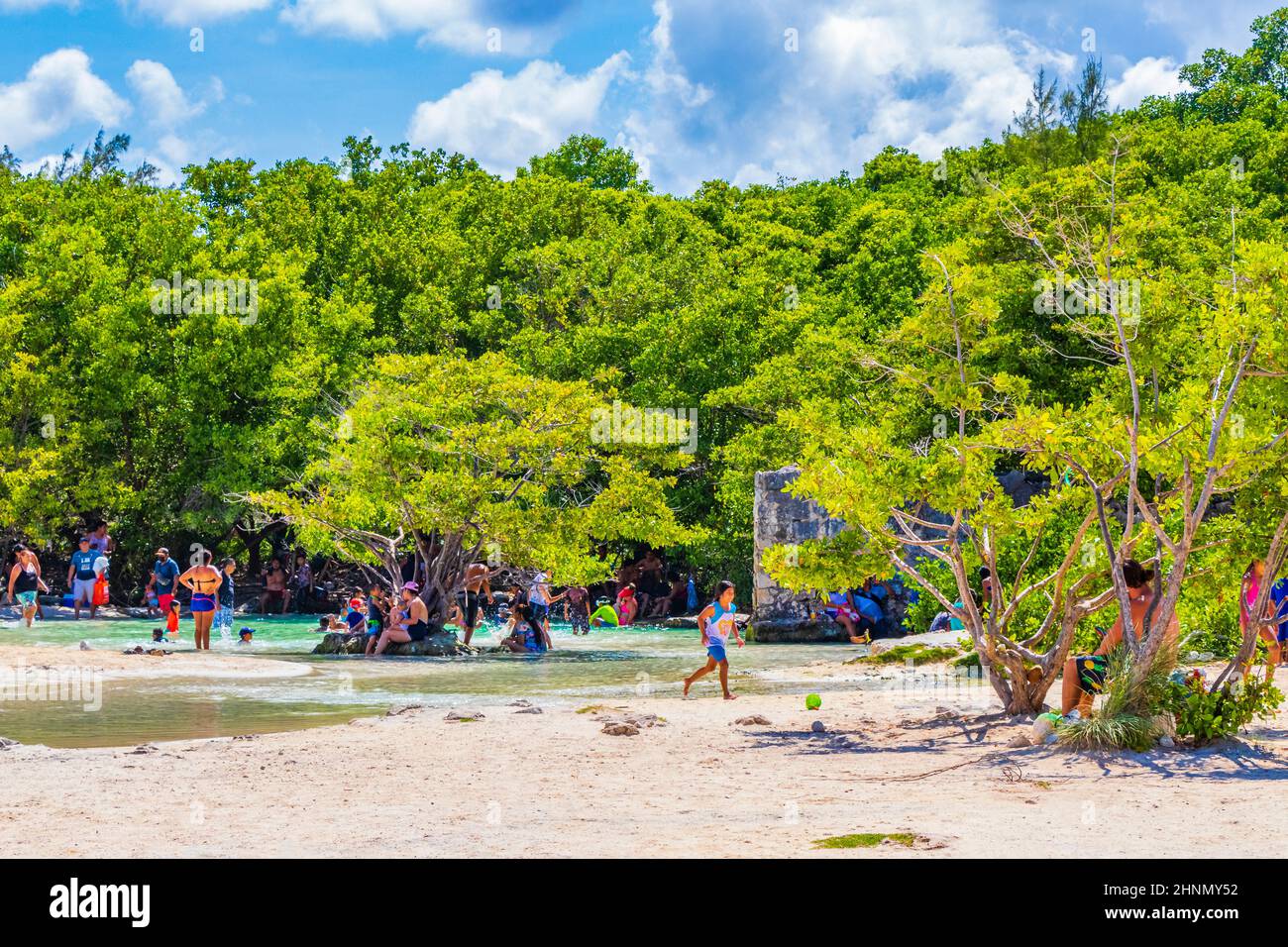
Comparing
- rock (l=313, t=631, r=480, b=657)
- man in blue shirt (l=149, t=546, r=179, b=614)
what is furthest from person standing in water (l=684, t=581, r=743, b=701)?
man in blue shirt (l=149, t=546, r=179, b=614)

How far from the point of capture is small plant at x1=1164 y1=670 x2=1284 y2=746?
10945 mm

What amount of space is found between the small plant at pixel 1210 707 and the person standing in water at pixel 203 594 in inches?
668

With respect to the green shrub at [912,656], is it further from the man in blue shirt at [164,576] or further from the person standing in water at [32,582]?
the person standing in water at [32,582]

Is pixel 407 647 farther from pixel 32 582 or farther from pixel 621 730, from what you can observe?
pixel 32 582

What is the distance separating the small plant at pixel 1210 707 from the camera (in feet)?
35.9

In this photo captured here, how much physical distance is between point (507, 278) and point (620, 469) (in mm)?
22428

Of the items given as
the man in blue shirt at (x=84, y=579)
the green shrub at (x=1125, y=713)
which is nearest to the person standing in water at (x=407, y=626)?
the man in blue shirt at (x=84, y=579)

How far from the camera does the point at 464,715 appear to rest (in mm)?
14500

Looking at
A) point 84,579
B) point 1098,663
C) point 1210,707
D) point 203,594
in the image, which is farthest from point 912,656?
point 84,579

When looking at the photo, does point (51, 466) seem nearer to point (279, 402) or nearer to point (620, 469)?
point (279, 402)
